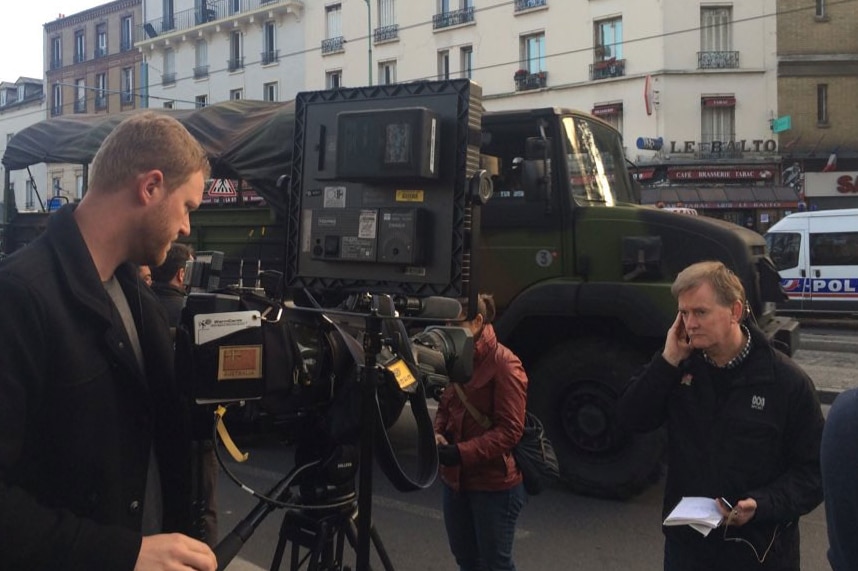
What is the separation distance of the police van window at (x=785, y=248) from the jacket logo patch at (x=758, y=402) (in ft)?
49.1

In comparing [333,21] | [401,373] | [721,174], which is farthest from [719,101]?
[401,373]

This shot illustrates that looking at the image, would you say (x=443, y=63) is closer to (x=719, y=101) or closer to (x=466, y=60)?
(x=466, y=60)

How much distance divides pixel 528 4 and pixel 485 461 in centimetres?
2889

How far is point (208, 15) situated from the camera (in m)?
39.6

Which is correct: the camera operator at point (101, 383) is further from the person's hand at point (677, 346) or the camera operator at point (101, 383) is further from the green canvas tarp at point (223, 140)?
the green canvas tarp at point (223, 140)

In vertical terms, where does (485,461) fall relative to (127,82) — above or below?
below

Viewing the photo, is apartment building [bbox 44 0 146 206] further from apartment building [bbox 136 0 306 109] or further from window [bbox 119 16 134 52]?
apartment building [bbox 136 0 306 109]

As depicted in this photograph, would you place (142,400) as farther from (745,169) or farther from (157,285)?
(745,169)

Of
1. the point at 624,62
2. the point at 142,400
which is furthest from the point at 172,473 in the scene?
the point at 624,62

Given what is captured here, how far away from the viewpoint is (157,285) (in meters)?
4.57

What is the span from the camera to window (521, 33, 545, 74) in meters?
29.5

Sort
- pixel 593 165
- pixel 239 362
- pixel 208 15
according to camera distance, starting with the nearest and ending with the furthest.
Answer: pixel 239 362, pixel 593 165, pixel 208 15

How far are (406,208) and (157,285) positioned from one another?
2.67 meters

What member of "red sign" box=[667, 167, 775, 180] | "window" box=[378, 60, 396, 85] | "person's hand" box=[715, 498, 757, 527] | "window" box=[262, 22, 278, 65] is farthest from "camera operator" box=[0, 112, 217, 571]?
"window" box=[262, 22, 278, 65]
